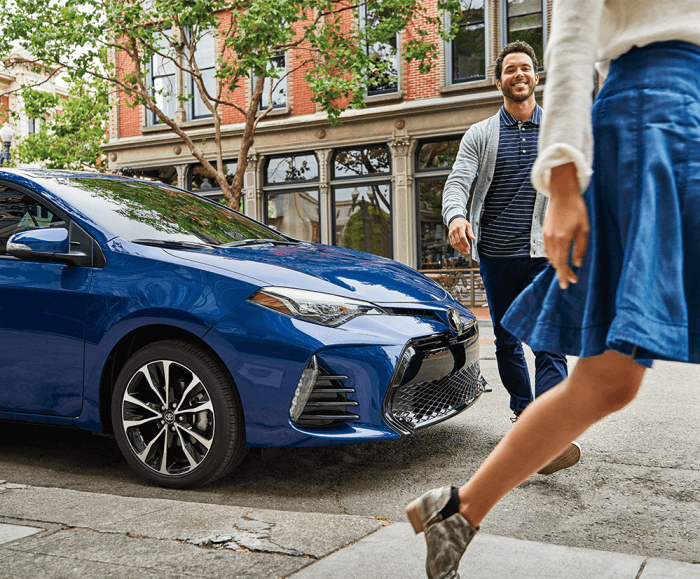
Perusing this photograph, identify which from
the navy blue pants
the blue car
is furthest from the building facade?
the blue car

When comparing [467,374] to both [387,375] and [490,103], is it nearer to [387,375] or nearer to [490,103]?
[387,375]

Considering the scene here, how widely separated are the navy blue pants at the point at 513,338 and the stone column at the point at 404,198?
15.5 meters

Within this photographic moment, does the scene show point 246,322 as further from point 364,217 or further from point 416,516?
point 364,217

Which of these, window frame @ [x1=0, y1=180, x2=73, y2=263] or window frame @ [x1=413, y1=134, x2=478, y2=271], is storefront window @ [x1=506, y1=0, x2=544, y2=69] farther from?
window frame @ [x1=0, y1=180, x2=73, y2=263]

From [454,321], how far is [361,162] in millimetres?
17108

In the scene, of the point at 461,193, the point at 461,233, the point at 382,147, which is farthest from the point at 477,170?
the point at 382,147

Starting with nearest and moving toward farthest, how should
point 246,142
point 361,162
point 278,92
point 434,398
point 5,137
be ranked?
point 434,398 → point 246,142 → point 5,137 → point 361,162 → point 278,92

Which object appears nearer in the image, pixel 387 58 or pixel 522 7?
pixel 522 7

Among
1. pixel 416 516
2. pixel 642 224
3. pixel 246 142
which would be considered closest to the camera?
pixel 642 224

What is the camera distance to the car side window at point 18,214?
4.13 metres

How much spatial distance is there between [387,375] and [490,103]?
16.3m

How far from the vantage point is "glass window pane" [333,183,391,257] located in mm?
20375

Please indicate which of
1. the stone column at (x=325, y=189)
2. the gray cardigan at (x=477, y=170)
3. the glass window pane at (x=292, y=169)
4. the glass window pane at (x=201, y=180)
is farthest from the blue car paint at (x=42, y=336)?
the glass window pane at (x=201, y=180)

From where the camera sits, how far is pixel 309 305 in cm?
342
